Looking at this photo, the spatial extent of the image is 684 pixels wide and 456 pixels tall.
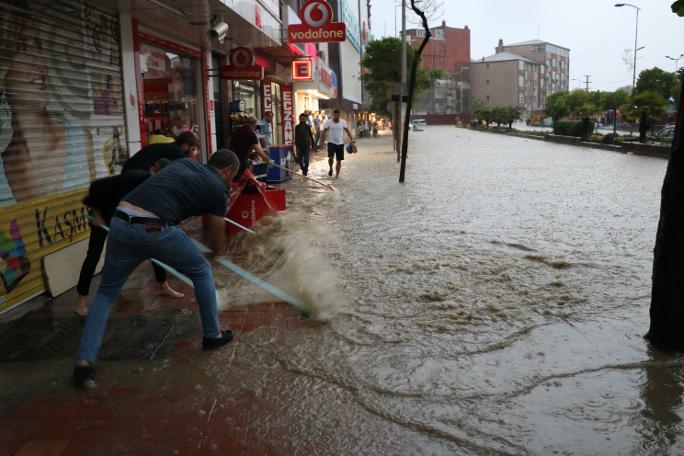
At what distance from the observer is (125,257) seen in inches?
152

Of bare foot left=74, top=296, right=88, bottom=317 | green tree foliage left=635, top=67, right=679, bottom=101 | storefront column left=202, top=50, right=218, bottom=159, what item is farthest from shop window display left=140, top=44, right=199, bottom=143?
green tree foliage left=635, top=67, right=679, bottom=101

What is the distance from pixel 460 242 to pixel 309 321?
11.7 feet

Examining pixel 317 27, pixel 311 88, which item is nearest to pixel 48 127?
pixel 317 27

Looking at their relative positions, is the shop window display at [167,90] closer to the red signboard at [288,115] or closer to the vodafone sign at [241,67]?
the vodafone sign at [241,67]

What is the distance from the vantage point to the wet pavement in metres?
3.25

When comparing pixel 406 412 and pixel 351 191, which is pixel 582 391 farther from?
pixel 351 191

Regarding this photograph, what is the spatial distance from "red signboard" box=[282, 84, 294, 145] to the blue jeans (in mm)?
21621

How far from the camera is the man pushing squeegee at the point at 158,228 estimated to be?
12.4ft

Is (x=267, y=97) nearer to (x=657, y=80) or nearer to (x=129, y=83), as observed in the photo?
(x=129, y=83)

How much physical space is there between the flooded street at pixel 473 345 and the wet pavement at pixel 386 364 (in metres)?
0.02

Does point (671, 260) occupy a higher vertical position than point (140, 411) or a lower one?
higher

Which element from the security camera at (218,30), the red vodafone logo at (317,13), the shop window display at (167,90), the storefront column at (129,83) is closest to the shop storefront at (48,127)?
the storefront column at (129,83)

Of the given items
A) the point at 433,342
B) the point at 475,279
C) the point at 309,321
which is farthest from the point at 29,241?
the point at 475,279

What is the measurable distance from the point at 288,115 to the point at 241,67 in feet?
38.1
